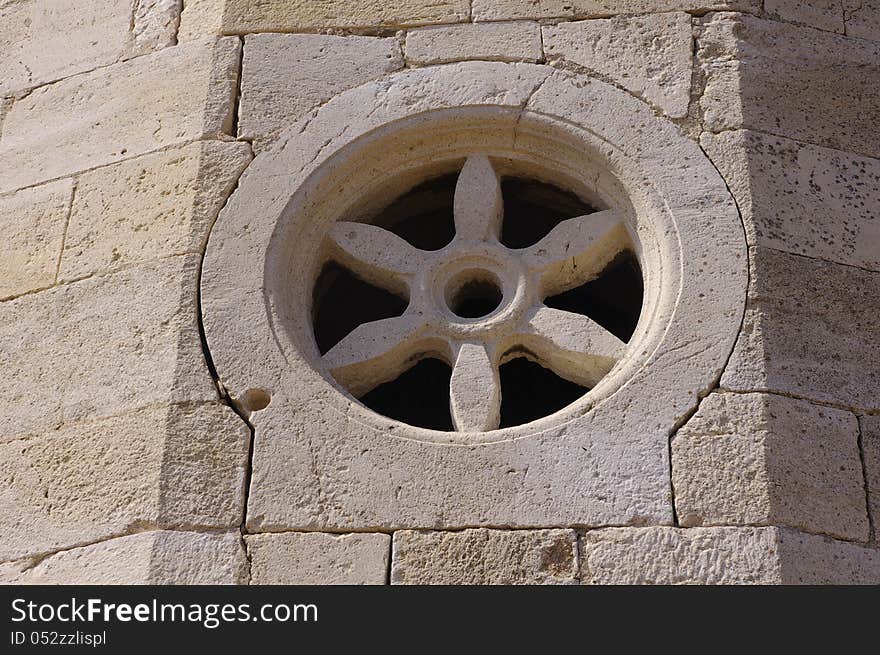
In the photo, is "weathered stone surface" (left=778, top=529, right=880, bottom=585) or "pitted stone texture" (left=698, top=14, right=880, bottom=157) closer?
"weathered stone surface" (left=778, top=529, right=880, bottom=585)

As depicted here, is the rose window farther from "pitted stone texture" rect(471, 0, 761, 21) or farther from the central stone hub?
"pitted stone texture" rect(471, 0, 761, 21)

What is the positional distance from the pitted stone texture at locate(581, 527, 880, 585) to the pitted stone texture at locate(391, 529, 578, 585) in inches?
3.0

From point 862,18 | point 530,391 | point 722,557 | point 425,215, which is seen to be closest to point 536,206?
point 425,215

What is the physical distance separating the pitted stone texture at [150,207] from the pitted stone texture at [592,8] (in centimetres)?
100

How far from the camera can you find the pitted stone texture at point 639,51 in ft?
17.6

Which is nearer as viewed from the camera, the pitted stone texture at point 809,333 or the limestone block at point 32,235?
the pitted stone texture at point 809,333

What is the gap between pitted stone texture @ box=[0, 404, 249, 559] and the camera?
4.61 m

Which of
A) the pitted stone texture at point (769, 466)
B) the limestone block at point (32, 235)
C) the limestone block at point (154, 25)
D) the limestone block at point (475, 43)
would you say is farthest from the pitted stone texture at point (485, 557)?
the limestone block at point (154, 25)

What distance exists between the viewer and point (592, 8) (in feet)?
18.4

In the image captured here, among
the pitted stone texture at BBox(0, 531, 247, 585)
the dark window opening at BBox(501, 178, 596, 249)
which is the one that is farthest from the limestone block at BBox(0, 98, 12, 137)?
the pitted stone texture at BBox(0, 531, 247, 585)

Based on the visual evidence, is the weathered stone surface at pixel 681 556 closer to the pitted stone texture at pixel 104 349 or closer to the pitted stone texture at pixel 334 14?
the pitted stone texture at pixel 104 349

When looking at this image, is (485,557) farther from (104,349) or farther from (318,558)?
(104,349)

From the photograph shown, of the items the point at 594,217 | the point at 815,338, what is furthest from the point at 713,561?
the point at 594,217

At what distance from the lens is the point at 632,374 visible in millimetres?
4754
